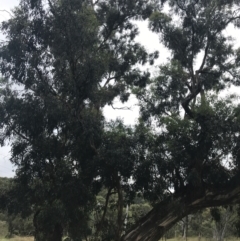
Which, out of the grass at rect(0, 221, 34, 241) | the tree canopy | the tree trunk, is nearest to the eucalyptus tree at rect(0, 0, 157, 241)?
the tree canopy

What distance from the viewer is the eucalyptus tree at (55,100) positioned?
33.4 feet

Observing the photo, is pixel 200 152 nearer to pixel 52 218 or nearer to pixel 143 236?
pixel 143 236

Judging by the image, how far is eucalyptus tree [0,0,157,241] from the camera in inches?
401

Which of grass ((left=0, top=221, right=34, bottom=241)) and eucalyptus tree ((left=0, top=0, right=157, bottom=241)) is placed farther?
grass ((left=0, top=221, right=34, bottom=241))

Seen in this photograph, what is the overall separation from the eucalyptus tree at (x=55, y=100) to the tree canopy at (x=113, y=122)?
3 cm

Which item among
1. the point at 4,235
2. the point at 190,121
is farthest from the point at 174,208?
the point at 4,235

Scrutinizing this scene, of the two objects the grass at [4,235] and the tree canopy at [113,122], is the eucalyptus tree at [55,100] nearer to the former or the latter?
the tree canopy at [113,122]

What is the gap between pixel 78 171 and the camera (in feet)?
36.6

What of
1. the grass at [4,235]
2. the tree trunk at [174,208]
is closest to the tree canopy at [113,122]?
the tree trunk at [174,208]

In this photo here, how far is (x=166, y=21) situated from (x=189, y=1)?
0.92 metres

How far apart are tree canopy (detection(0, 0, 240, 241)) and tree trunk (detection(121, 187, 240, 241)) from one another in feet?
0.09

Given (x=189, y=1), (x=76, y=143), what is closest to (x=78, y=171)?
(x=76, y=143)

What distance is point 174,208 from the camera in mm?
10383

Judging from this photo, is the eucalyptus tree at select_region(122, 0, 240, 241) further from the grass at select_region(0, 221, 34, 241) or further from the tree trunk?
the grass at select_region(0, 221, 34, 241)
